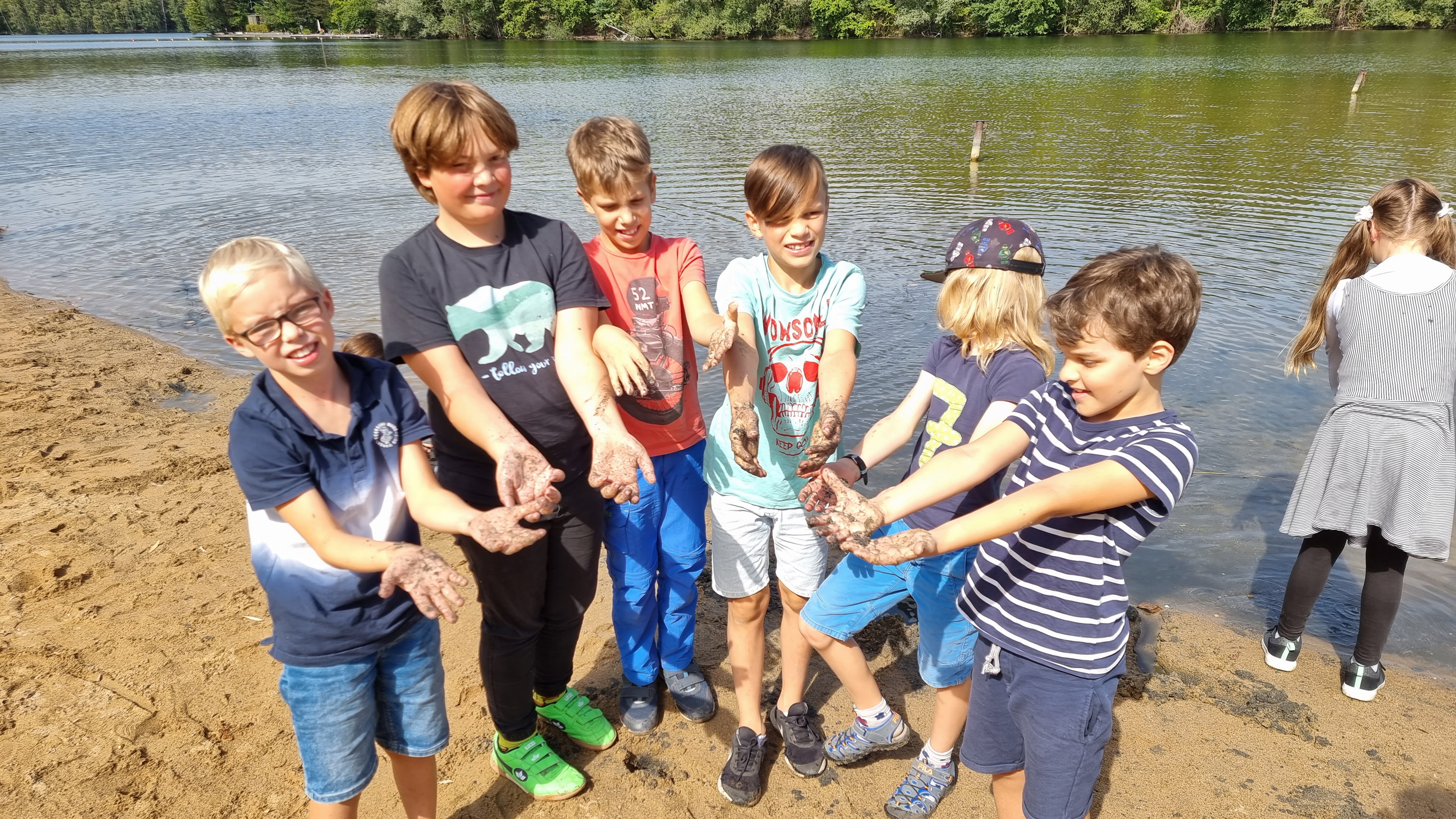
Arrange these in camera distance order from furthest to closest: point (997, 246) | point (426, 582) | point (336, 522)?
point (997, 246)
point (336, 522)
point (426, 582)

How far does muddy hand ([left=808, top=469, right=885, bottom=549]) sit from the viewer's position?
2043mm

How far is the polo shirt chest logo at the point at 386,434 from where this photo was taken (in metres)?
2.24

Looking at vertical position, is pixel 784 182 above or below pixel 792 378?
above

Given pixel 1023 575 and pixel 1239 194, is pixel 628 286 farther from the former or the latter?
pixel 1239 194

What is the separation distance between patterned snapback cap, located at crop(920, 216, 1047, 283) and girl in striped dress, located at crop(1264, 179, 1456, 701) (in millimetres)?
1721

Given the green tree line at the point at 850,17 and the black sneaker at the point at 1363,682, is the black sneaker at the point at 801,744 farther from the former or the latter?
the green tree line at the point at 850,17

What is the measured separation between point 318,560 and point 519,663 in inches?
35.4

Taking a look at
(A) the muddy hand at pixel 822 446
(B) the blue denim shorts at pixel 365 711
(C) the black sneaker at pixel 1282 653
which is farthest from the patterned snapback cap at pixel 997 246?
(C) the black sneaker at pixel 1282 653

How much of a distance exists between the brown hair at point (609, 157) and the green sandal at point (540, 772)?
2.00m

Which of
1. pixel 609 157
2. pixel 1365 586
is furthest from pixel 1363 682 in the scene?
pixel 609 157

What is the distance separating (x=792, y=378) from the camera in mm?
2947

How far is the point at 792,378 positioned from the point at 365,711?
1.70 m

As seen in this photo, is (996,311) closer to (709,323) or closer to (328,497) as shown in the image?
(709,323)

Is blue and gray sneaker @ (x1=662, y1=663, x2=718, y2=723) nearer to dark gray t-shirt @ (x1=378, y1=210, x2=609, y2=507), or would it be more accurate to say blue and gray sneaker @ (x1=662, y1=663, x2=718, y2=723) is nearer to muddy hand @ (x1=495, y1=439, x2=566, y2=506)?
dark gray t-shirt @ (x1=378, y1=210, x2=609, y2=507)
